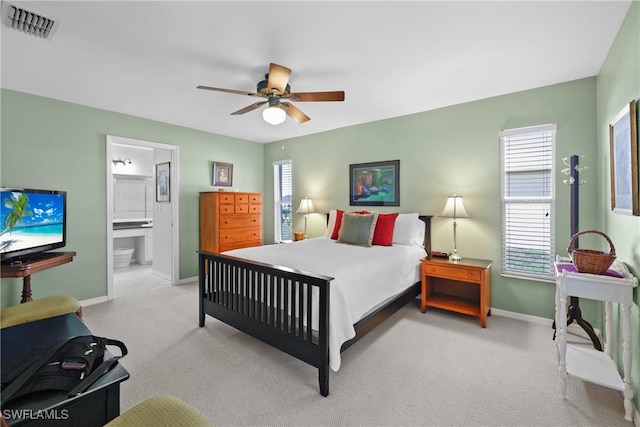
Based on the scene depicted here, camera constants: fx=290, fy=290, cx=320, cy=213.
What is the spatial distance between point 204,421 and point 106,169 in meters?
3.92

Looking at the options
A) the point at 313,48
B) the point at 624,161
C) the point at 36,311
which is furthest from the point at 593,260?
the point at 36,311

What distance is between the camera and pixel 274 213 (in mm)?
5879

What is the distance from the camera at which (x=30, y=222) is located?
9.50ft

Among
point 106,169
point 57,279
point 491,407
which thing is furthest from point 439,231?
point 57,279

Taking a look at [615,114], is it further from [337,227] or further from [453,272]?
[337,227]

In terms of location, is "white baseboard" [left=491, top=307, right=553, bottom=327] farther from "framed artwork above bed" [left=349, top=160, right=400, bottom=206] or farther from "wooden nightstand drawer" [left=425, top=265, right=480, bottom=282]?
→ "framed artwork above bed" [left=349, top=160, right=400, bottom=206]

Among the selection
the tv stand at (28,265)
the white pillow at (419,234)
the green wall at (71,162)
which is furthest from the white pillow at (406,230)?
the tv stand at (28,265)

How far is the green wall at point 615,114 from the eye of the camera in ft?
5.86

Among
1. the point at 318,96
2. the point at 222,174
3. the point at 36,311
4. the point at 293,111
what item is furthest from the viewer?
the point at 222,174

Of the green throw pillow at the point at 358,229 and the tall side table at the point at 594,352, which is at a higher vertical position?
the green throw pillow at the point at 358,229

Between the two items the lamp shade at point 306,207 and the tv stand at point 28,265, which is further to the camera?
the lamp shade at point 306,207

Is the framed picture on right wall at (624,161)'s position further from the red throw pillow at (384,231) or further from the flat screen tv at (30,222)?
the flat screen tv at (30,222)

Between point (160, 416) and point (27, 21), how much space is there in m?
2.65

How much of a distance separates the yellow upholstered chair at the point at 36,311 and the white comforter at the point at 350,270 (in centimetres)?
132
